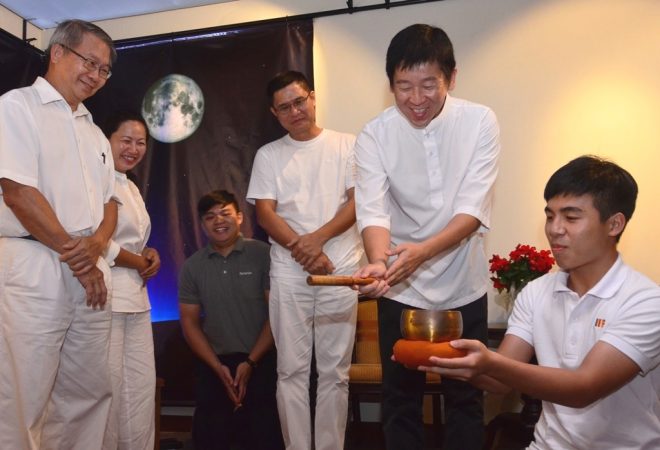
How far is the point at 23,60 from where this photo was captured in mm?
4438

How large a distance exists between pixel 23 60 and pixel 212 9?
132 centimetres

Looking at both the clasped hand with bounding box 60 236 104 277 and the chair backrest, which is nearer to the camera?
the clasped hand with bounding box 60 236 104 277

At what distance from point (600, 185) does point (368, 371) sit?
2124 millimetres

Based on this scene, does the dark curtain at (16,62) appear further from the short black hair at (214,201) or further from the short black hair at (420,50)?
the short black hair at (420,50)

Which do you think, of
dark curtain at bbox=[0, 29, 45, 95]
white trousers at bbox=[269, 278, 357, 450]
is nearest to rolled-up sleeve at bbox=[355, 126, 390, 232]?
white trousers at bbox=[269, 278, 357, 450]

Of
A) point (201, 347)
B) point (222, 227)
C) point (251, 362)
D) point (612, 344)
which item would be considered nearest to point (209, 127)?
point (222, 227)

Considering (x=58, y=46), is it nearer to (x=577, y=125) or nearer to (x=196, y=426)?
(x=196, y=426)

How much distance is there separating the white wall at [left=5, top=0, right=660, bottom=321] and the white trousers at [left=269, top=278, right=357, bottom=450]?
4.34 feet

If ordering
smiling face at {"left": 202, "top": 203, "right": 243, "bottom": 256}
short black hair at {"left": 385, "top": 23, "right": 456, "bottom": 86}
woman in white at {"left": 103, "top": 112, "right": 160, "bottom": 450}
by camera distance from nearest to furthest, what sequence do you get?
1. short black hair at {"left": 385, "top": 23, "right": 456, "bottom": 86}
2. woman in white at {"left": 103, "top": 112, "right": 160, "bottom": 450}
3. smiling face at {"left": 202, "top": 203, "right": 243, "bottom": 256}

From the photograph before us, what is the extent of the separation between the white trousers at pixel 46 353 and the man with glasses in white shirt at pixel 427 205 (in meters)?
1.03

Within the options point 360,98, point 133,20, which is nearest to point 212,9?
point 133,20

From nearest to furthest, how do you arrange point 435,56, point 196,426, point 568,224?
point 568,224, point 435,56, point 196,426

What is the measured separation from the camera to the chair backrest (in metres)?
3.79

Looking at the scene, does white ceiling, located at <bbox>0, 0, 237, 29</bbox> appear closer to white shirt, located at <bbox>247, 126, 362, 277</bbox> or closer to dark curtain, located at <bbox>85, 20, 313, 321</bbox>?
dark curtain, located at <bbox>85, 20, 313, 321</bbox>
